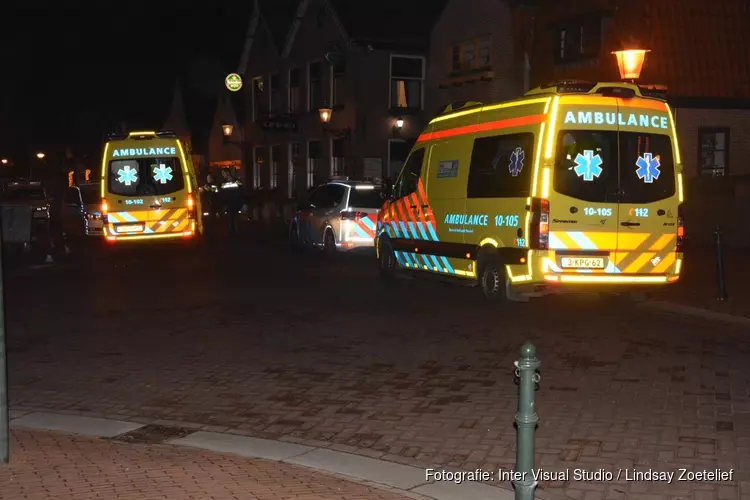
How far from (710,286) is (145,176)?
1225cm

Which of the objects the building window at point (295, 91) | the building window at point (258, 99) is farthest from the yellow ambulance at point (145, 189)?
the building window at point (258, 99)

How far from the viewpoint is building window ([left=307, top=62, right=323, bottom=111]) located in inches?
1441

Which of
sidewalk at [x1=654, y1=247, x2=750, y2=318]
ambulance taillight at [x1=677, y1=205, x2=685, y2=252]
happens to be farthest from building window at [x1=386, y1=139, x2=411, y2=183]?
ambulance taillight at [x1=677, y1=205, x2=685, y2=252]

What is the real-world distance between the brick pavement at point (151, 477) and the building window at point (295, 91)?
3258 centimetres

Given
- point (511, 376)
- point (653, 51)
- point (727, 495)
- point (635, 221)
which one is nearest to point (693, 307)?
point (635, 221)

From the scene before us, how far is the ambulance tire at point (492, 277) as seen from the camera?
12469 mm

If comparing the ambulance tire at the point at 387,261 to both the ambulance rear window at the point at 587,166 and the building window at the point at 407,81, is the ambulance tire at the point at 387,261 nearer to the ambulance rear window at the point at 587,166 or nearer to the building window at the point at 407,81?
the ambulance rear window at the point at 587,166

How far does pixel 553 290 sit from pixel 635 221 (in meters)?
1.30

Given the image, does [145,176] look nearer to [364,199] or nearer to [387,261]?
[364,199]

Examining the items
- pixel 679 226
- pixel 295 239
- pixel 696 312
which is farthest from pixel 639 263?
pixel 295 239

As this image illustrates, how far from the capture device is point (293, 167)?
127 ft

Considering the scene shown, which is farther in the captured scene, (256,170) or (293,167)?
(256,170)

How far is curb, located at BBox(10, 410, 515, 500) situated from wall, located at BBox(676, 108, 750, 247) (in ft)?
54.0

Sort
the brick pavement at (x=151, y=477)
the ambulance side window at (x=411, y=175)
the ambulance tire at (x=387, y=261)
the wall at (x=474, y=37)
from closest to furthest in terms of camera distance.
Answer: the brick pavement at (x=151, y=477) < the ambulance side window at (x=411, y=175) < the ambulance tire at (x=387, y=261) < the wall at (x=474, y=37)
